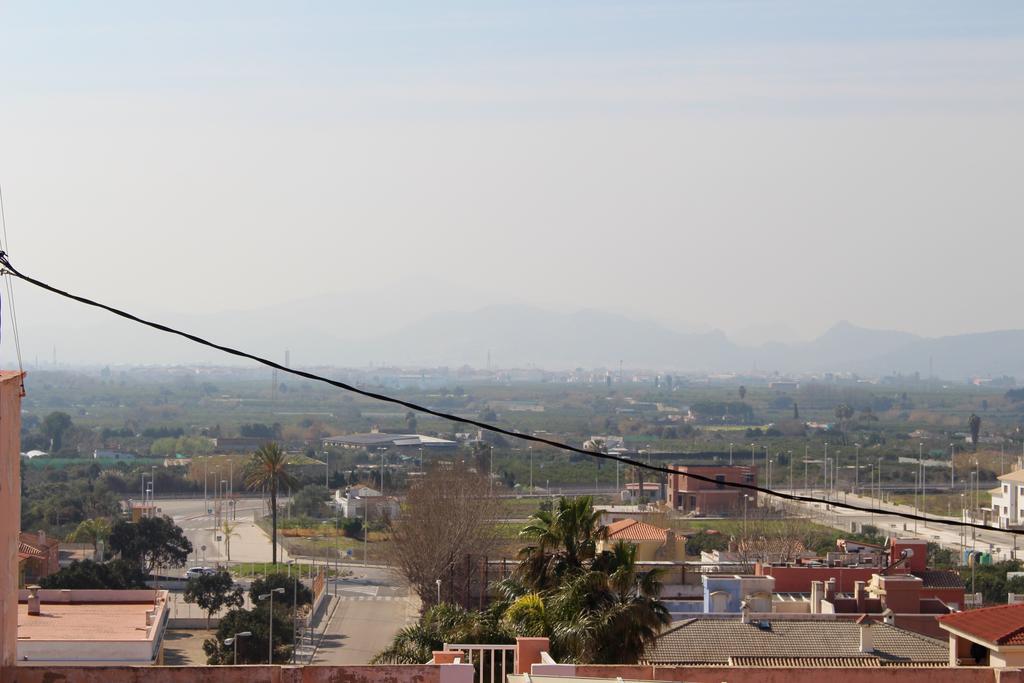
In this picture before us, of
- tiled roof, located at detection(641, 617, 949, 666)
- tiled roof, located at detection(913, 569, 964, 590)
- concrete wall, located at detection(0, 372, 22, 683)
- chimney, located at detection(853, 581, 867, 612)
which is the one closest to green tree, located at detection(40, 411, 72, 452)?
tiled roof, located at detection(913, 569, 964, 590)

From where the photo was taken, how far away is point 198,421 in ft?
582

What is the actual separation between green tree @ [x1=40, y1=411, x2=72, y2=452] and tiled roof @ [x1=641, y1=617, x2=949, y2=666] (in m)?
115

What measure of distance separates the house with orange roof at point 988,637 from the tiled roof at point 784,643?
32.2ft

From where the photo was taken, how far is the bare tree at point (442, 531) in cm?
4272

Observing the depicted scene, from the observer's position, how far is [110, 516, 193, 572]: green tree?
5233cm

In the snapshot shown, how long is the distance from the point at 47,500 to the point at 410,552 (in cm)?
3506

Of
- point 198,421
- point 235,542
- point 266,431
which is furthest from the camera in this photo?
point 198,421

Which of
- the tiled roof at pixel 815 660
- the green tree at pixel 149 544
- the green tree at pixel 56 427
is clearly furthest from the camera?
the green tree at pixel 56 427

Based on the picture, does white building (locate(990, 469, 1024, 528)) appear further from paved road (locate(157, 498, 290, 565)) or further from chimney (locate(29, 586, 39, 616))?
chimney (locate(29, 586, 39, 616))

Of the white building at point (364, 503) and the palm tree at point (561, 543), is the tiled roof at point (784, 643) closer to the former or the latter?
the palm tree at point (561, 543)

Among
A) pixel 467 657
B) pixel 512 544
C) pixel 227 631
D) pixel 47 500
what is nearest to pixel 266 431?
pixel 47 500

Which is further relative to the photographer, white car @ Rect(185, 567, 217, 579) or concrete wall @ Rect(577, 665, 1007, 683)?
white car @ Rect(185, 567, 217, 579)

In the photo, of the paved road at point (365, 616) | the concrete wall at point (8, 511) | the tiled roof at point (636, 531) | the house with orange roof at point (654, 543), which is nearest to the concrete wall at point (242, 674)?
the concrete wall at point (8, 511)

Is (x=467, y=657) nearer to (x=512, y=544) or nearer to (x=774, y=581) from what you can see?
(x=774, y=581)
